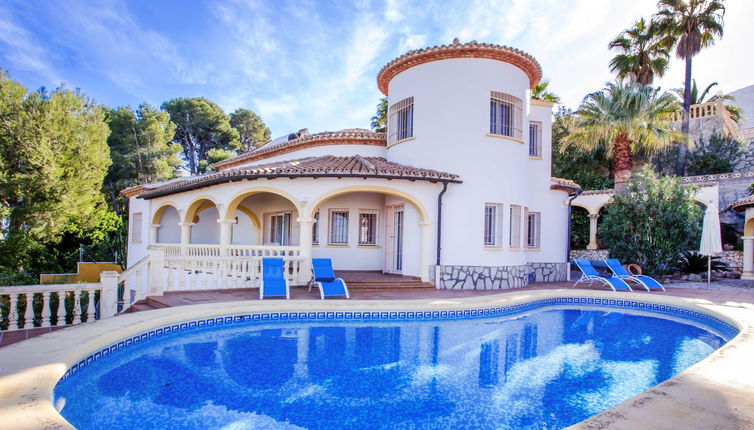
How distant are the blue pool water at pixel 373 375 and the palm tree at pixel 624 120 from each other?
17.7 m

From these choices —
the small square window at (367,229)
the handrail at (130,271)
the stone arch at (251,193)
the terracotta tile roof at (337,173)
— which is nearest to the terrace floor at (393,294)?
the handrail at (130,271)

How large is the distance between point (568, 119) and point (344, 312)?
24903 mm

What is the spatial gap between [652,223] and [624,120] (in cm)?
1034

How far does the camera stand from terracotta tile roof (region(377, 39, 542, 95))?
1447 cm

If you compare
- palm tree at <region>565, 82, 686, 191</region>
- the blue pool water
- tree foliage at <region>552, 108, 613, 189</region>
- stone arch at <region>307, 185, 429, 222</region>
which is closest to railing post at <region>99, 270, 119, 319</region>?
the blue pool water

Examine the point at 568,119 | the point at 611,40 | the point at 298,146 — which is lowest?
the point at 298,146

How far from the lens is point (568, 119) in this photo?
28.5 metres

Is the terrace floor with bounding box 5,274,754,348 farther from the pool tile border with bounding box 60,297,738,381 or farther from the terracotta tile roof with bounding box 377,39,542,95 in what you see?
the terracotta tile roof with bounding box 377,39,542,95

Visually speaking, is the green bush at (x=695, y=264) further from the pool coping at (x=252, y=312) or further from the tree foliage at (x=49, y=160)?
the tree foliage at (x=49, y=160)

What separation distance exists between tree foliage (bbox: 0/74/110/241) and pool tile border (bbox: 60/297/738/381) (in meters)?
20.0

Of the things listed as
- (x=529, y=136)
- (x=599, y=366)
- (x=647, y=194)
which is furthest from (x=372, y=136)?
(x=599, y=366)

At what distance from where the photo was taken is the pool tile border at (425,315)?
861 cm

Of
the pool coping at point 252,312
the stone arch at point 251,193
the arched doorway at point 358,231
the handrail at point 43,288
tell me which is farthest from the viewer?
the arched doorway at point 358,231

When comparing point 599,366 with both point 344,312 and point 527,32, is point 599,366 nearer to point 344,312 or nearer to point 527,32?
point 344,312
